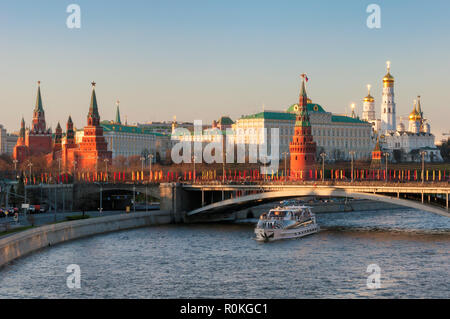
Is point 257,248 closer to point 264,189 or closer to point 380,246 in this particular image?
point 380,246

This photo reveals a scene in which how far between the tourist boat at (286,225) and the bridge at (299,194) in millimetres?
3649

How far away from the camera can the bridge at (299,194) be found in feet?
242

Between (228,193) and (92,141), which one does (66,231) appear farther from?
(92,141)

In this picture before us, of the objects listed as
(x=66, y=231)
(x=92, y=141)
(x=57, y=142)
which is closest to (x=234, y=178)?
(x=66, y=231)

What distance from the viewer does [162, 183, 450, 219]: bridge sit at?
7388 cm

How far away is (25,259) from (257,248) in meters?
19.2

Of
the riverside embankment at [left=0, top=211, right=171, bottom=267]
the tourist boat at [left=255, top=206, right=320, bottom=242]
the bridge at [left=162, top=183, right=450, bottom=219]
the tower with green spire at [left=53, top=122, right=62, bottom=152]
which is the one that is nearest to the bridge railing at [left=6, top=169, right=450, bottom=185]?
the bridge at [left=162, top=183, right=450, bottom=219]

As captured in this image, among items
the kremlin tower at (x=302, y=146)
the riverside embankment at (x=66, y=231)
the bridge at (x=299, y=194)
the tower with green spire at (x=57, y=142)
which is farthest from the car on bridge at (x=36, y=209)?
the tower with green spire at (x=57, y=142)

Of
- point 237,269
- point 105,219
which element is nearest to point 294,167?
point 105,219

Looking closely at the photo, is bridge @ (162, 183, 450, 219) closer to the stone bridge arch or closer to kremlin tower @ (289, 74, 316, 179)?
the stone bridge arch

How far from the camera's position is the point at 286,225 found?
7538 centimetres

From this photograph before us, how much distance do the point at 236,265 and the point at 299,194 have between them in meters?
26.9

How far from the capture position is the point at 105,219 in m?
77.4
